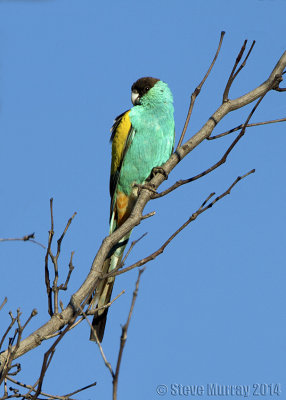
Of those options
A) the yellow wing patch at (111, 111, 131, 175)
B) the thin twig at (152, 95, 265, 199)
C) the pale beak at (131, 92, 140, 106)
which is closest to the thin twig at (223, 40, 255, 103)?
the thin twig at (152, 95, 265, 199)

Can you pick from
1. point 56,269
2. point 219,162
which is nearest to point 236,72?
point 219,162

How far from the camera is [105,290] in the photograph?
12.9 ft

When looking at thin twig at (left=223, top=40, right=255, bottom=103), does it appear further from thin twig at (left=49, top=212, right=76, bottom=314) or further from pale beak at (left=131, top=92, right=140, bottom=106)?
pale beak at (left=131, top=92, right=140, bottom=106)

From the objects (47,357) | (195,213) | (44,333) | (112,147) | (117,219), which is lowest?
(47,357)

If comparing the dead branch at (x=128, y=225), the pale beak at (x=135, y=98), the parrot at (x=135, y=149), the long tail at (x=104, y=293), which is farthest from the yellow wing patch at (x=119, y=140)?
the dead branch at (x=128, y=225)

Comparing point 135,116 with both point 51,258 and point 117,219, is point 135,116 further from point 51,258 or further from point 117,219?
point 51,258

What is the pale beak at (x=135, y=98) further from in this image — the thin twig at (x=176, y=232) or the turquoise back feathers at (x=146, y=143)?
the thin twig at (x=176, y=232)

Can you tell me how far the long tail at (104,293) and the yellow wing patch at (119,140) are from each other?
1.01 meters

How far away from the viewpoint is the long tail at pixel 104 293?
11.7 feet

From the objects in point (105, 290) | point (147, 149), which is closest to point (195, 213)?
point (105, 290)

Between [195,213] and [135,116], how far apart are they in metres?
2.75

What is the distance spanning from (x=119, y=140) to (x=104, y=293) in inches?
69.6

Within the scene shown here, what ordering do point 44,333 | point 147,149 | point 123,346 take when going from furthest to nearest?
point 147,149, point 44,333, point 123,346

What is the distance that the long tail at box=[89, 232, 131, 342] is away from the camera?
3.56 metres
